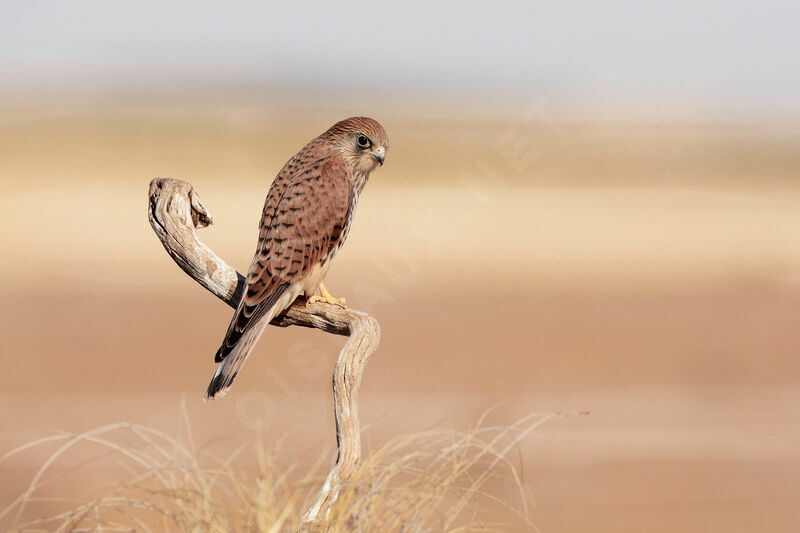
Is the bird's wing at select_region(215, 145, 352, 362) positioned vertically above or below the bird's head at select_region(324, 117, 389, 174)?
below

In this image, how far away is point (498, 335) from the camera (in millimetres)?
12234

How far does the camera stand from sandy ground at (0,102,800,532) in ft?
26.8

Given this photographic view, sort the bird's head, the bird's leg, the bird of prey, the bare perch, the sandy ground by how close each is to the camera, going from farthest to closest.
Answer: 1. the sandy ground
2. the bird's head
3. the bird's leg
4. the bird of prey
5. the bare perch

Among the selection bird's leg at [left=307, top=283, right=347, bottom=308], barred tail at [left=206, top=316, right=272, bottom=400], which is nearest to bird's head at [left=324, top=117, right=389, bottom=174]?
bird's leg at [left=307, top=283, right=347, bottom=308]

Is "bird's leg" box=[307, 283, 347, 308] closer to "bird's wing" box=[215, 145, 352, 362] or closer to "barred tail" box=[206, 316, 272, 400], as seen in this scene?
"bird's wing" box=[215, 145, 352, 362]

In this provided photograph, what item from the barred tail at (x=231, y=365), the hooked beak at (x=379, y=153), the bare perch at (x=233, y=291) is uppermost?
the hooked beak at (x=379, y=153)

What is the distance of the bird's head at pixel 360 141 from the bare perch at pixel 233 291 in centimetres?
65

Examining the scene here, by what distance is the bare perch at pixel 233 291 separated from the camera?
11.1 ft

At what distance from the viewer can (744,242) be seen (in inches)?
775

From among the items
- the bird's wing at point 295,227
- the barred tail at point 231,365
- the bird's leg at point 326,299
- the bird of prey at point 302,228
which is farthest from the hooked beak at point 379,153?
the barred tail at point 231,365

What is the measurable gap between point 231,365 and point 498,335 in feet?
29.0

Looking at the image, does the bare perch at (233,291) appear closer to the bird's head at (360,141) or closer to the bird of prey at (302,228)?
the bird of prey at (302,228)

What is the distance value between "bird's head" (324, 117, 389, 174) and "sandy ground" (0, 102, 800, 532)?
1712 millimetres

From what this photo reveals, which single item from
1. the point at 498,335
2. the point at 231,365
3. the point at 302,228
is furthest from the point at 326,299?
the point at 498,335
